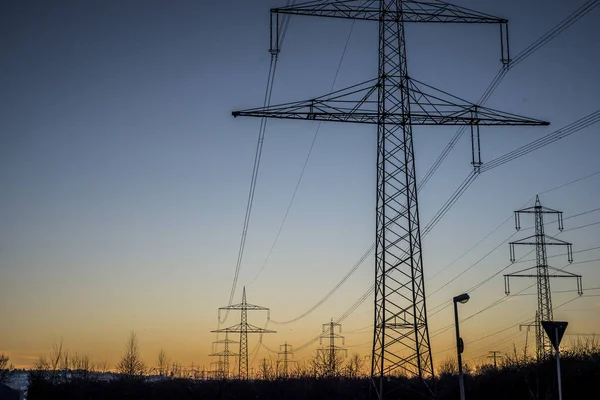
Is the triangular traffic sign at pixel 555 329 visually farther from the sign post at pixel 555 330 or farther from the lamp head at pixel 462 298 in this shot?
the lamp head at pixel 462 298

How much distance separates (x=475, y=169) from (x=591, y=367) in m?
9.97

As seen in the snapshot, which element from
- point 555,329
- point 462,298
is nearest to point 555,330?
point 555,329

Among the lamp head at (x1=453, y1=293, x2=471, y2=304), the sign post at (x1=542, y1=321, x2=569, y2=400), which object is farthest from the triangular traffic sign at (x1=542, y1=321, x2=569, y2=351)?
the lamp head at (x1=453, y1=293, x2=471, y2=304)

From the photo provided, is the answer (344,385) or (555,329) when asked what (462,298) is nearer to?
(555,329)

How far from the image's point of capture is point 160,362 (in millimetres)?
106500

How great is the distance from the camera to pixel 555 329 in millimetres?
22578

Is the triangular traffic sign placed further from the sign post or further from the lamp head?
the lamp head

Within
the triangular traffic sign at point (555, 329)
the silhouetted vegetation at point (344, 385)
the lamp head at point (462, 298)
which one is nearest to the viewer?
the triangular traffic sign at point (555, 329)

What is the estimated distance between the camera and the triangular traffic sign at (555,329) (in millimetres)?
22547

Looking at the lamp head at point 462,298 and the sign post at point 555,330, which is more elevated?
the lamp head at point 462,298

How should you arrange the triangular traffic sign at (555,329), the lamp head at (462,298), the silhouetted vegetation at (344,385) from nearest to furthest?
the triangular traffic sign at (555,329)
the lamp head at (462,298)
the silhouetted vegetation at (344,385)

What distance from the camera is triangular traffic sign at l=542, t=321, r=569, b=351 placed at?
22.5 metres

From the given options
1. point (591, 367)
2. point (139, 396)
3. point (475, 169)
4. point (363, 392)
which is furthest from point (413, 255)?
point (139, 396)

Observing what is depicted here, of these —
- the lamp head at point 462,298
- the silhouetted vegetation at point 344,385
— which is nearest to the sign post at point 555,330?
the lamp head at point 462,298
